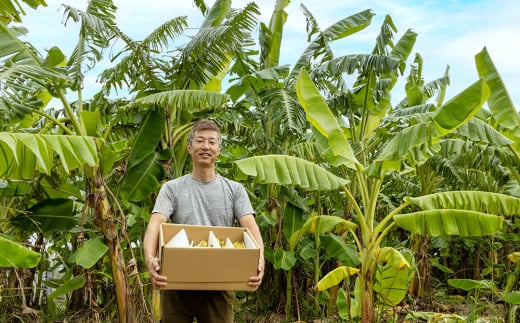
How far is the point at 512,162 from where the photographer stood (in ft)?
18.5

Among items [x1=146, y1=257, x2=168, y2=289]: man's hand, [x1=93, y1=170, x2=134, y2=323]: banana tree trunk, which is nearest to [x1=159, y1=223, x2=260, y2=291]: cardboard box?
[x1=146, y1=257, x2=168, y2=289]: man's hand

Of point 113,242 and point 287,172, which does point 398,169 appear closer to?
point 287,172

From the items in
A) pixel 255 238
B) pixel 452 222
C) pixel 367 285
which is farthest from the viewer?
pixel 367 285

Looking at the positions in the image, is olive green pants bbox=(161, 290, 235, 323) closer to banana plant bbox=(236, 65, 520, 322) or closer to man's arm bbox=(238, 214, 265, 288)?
man's arm bbox=(238, 214, 265, 288)

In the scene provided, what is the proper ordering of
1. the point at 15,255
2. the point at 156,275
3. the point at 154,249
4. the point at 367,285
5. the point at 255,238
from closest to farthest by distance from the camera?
the point at 156,275 < the point at 154,249 < the point at 255,238 < the point at 15,255 < the point at 367,285

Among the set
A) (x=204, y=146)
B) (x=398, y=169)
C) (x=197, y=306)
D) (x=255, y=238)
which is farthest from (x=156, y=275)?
(x=398, y=169)

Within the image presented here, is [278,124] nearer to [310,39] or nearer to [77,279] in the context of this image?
[310,39]

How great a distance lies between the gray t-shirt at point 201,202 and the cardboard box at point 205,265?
23cm

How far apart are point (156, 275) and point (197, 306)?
0.49m

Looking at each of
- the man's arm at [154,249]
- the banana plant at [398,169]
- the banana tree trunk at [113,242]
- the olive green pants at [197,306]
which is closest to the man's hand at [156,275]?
the man's arm at [154,249]

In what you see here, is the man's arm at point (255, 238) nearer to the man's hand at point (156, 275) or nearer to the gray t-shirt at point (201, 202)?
the gray t-shirt at point (201, 202)

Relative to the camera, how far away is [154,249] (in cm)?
263

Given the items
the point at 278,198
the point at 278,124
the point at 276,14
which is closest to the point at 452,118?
the point at 278,124

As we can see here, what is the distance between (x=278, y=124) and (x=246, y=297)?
7.87 ft
